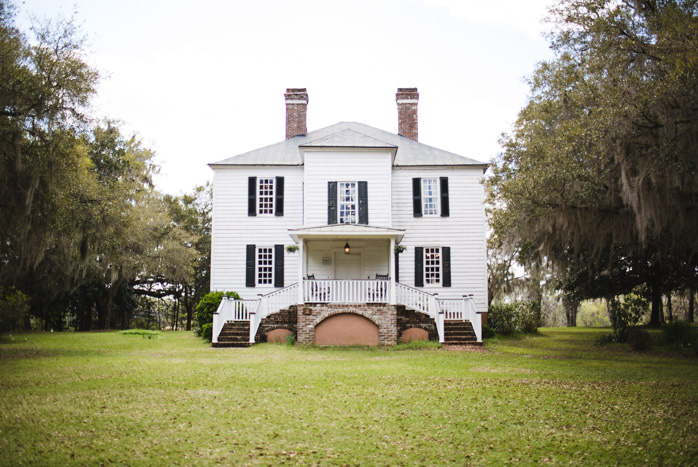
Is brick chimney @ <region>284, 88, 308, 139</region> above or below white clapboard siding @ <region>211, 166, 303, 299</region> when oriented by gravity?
above

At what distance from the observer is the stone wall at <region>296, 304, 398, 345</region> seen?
16.1m

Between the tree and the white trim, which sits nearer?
the tree

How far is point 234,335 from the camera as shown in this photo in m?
16.7

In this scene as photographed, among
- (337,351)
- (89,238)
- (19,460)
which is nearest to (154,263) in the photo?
(89,238)

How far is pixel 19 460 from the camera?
5.07 metres

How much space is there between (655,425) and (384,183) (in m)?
13.2

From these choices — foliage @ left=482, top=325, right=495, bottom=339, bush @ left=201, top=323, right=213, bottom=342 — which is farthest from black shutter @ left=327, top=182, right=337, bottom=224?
foliage @ left=482, top=325, right=495, bottom=339

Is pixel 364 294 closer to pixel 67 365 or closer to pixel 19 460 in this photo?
pixel 67 365

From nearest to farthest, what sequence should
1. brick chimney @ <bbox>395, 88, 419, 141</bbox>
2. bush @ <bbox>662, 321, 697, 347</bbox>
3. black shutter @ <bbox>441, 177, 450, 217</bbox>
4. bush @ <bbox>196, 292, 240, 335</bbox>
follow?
1. bush @ <bbox>662, 321, 697, 347</bbox>
2. bush @ <bbox>196, 292, 240, 335</bbox>
3. black shutter @ <bbox>441, 177, 450, 217</bbox>
4. brick chimney @ <bbox>395, 88, 419, 141</bbox>

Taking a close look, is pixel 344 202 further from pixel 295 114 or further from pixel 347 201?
pixel 295 114

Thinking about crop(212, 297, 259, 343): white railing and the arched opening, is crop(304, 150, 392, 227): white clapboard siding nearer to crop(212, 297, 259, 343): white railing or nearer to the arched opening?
crop(212, 297, 259, 343): white railing

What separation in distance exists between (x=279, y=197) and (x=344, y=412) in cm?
1439

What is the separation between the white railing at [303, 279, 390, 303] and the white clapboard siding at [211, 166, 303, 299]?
3.91 metres

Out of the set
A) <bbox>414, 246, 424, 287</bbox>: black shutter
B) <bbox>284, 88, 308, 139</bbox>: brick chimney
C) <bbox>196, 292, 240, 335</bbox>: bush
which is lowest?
<bbox>196, 292, 240, 335</bbox>: bush
